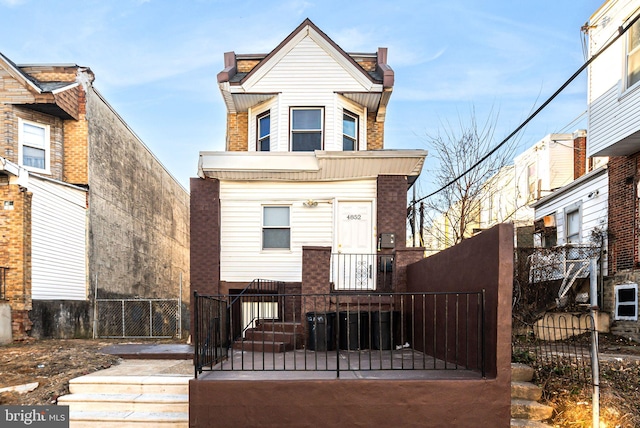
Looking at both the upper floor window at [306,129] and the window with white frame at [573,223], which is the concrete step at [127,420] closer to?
the upper floor window at [306,129]

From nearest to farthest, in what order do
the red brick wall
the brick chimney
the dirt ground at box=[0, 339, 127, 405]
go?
1. the dirt ground at box=[0, 339, 127, 405]
2. the red brick wall
3. the brick chimney

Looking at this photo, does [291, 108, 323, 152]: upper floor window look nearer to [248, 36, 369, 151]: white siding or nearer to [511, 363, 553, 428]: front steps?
[248, 36, 369, 151]: white siding

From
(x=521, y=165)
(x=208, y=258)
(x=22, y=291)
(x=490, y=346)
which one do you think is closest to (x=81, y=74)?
(x=22, y=291)

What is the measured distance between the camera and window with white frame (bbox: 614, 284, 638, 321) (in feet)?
34.8

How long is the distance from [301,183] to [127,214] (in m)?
10.3

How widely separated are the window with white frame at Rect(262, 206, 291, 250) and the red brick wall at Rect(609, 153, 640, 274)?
26.4 feet

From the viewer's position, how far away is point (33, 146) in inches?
562

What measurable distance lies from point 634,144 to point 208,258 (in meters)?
10.0

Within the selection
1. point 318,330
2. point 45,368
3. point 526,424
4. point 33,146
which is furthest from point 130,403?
point 33,146

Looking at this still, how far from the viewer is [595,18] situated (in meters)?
11.9

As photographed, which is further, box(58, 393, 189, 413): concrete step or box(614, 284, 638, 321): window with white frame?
box(614, 284, 638, 321): window with white frame

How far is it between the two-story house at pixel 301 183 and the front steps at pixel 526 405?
14.8 ft

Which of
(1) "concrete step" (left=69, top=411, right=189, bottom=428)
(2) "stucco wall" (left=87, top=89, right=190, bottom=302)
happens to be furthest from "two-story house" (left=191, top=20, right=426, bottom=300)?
(2) "stucco wall" (left=87, top=89, right=190, bottom=302)

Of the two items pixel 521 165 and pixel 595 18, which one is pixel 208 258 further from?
pixel 521 165
